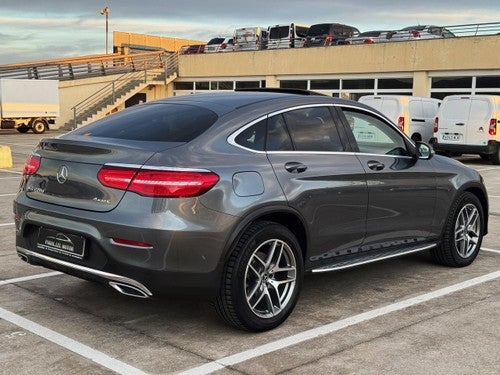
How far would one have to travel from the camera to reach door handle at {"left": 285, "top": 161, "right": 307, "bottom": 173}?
4.39 m

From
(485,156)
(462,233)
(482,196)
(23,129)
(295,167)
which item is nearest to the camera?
(295,167)

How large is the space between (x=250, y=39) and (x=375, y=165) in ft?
106

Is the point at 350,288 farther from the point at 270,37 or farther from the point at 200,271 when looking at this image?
the point at 270,37

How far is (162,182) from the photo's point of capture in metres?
3.79

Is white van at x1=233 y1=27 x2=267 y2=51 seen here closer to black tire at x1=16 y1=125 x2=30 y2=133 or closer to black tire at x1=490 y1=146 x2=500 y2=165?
black tire at x1=16 y1=125 x2=30 y2=133

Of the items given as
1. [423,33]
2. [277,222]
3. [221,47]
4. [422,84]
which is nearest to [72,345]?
[277,222]

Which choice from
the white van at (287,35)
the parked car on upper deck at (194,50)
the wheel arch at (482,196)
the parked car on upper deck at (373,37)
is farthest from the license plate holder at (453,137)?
the parked car on upper deck at (194,50)

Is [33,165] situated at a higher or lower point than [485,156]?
higher

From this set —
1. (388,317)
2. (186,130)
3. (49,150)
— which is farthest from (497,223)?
(49,150)

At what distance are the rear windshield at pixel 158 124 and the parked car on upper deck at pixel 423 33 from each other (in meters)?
24.1

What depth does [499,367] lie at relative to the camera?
12.1 ft

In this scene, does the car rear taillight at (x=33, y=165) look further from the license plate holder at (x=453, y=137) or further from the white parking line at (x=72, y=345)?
the license plate holder at (x=453, y=137)

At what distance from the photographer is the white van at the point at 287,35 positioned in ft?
106

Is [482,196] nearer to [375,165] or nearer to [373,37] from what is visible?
[375,165]
